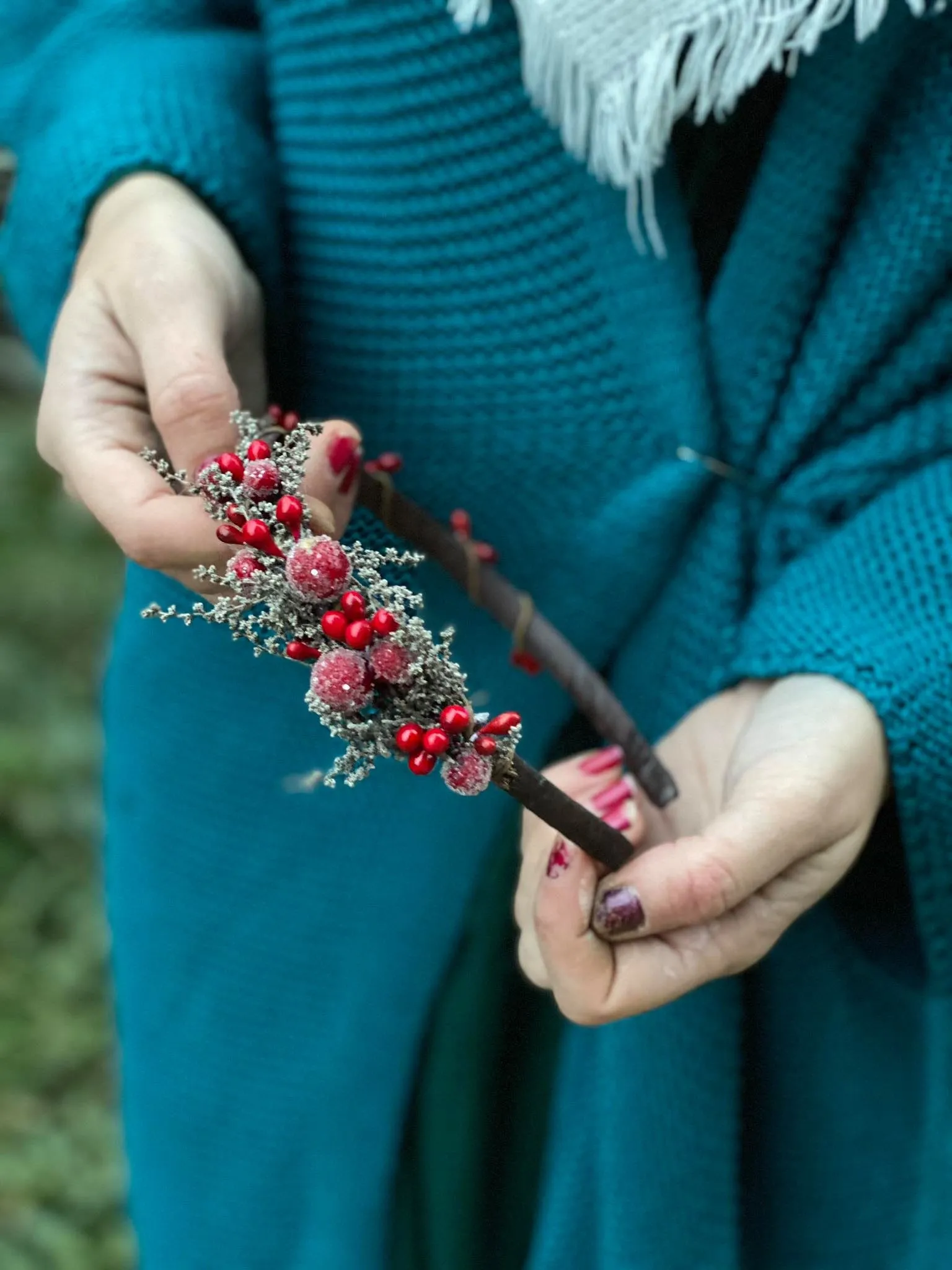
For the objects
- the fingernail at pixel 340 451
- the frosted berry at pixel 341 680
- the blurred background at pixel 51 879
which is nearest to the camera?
the frosted berry at pixel 341 680

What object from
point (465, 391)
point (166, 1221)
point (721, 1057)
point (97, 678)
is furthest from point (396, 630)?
point (97, 678)

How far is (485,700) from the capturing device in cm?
57

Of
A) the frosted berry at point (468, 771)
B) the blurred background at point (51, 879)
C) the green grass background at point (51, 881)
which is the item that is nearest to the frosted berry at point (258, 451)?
the frosted berry at point (468, 771)

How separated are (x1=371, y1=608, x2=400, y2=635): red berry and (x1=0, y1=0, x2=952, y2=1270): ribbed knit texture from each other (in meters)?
0.23

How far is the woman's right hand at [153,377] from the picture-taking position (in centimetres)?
38

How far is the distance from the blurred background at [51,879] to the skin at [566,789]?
1.85 feet

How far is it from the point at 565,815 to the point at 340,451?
0.15 metres

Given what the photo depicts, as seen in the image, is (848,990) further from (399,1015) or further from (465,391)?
(465,391)

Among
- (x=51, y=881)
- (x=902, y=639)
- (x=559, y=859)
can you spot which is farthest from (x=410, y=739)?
(x=51, y=881)

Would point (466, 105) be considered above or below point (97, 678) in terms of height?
above

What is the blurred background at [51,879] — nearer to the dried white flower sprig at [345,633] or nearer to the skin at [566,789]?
the skin at [566,789]

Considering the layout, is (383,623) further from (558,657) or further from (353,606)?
(558,657)

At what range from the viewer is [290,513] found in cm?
31

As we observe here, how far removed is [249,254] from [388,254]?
60 mm
